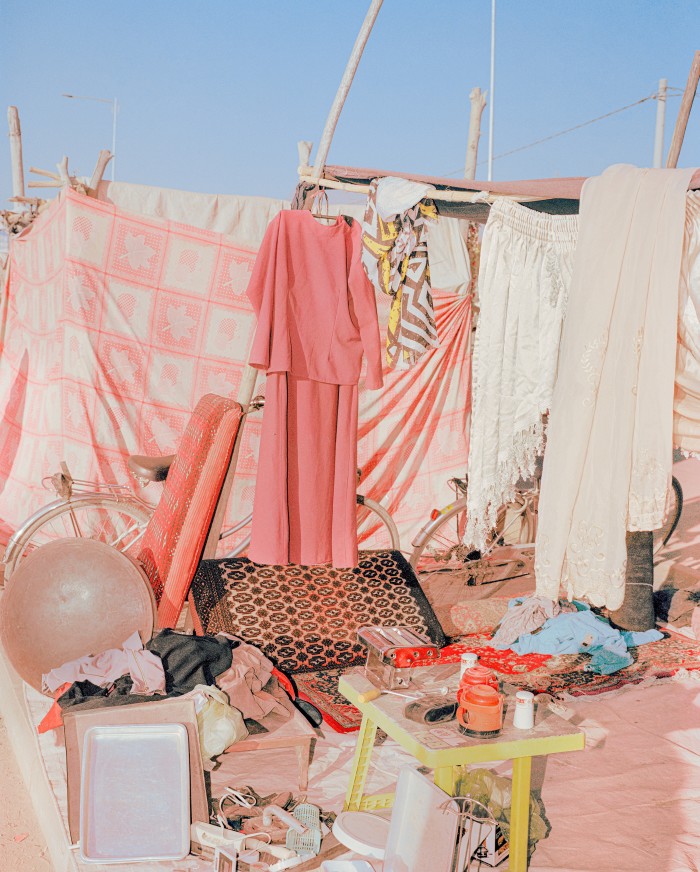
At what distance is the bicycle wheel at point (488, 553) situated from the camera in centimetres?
555

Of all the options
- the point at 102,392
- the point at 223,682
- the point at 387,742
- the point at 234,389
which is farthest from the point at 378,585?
the point at 102,392

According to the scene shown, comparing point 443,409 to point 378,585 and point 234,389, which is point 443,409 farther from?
point 378,585

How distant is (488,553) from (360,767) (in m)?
2.93

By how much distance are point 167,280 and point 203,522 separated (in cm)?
235

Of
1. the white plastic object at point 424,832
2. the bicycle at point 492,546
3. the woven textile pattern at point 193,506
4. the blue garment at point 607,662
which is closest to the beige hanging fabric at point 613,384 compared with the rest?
the white plastic object at point 424,832

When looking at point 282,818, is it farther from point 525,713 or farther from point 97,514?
point 97,514

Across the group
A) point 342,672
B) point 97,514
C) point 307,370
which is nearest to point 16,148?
point 97,514

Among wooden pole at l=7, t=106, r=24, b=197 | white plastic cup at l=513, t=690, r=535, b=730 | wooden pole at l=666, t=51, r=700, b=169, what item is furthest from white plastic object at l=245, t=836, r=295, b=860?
wooden pole at l=7, t=106, r=24, b=197

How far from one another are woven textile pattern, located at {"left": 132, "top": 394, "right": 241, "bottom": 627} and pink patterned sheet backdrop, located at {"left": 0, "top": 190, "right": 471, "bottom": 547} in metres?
1.77

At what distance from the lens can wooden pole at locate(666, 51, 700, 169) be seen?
10.4 ft

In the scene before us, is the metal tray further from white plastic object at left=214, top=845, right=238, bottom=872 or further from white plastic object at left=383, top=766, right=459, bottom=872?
white plastic object at left=383, top=766, right=459, bottom=872

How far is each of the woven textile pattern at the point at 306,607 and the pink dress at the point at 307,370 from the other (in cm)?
35

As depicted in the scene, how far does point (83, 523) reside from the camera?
5562 mm

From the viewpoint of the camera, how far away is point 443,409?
247 inches
